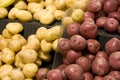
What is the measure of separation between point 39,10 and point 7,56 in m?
0.42

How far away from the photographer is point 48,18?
177 cm

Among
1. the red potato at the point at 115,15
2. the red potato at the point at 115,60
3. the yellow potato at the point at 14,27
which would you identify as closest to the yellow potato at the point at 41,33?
the yellow potato at the point at 14,27

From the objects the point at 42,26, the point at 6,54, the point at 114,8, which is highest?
the point at 114,8

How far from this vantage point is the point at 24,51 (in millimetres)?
1584

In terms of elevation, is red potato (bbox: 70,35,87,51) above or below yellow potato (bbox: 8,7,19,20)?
above

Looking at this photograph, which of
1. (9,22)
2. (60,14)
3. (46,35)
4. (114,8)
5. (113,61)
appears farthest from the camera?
(9,22)

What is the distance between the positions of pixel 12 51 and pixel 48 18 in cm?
31

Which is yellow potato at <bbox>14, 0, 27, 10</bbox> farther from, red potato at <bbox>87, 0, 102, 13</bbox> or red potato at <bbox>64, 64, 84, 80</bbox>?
red potato at <bbox>64, 64, 84, 80</bbox>

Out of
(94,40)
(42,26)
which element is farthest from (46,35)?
(94,40)

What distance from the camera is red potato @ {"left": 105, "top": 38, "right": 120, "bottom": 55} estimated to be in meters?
1.23

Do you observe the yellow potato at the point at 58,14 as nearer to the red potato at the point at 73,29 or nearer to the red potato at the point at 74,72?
the red potato at the point at 73,29

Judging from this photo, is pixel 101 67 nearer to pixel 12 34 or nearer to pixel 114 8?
pixel 114 8

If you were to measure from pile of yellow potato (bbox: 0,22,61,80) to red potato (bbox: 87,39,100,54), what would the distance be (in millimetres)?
296

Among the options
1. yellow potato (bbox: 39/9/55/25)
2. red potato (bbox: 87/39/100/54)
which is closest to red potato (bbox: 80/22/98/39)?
red potato (bbox: 87/39/100/54)
